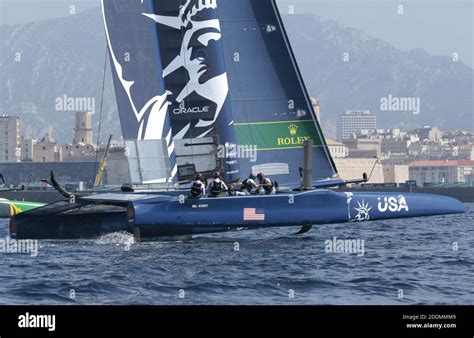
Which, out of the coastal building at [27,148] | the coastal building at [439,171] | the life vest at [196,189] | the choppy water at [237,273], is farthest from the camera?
the coastal building at [27,148]

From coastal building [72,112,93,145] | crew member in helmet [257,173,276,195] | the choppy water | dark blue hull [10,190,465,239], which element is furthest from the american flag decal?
coastal building [72,112,93,145]

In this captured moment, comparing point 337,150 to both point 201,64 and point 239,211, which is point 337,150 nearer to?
point 201,64

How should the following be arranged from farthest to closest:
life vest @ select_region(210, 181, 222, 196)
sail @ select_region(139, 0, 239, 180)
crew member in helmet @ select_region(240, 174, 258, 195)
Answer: sail @ select_region(139, 0, 239, 180)
crew member in helmet @ select_region(240, 174, 258, 195)
life vest @ select_region(210, 181, 222, 196)

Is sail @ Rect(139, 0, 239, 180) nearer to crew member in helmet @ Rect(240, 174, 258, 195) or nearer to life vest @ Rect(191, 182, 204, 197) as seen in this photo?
crew member in helmet @ Rect(240, 174, 258, 195)

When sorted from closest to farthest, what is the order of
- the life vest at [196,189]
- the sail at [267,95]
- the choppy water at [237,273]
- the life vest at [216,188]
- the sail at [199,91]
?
the choppy water at [237,273], the life vest at [196,189], the life vest at [216,188], the sail at [267,95], the sail at [199,91]

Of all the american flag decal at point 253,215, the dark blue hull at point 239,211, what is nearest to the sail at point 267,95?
the dark blue hull at point 239,211

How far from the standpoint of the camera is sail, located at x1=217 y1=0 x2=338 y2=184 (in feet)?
63.3

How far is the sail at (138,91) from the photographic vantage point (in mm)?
19125

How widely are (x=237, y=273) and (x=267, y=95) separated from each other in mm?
7002

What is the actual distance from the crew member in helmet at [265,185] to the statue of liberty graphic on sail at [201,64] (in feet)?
5.74

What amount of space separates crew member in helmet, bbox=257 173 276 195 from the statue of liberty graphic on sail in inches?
68.9

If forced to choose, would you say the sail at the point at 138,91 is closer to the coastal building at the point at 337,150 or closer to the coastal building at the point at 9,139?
the coastal building at the point at 337,150

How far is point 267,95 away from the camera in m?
19.5
